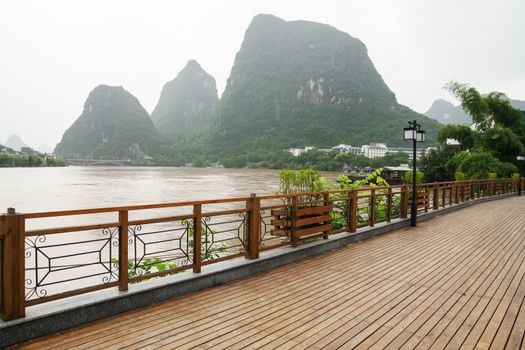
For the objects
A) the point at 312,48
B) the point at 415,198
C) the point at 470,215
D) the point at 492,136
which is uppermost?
the point at 312,48

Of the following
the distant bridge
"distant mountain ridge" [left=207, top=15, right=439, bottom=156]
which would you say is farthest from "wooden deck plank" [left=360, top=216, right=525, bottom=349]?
the distant bridge

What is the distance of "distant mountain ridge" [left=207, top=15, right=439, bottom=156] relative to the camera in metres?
130

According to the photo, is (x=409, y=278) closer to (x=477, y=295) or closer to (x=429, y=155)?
(x=477, y=295)

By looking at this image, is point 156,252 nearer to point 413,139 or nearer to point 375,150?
point 413,139

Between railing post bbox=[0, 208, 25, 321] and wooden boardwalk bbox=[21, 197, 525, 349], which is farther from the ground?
railing post bbox=[0, 208, 25, 321]

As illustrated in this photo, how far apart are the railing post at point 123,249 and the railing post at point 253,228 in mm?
1742

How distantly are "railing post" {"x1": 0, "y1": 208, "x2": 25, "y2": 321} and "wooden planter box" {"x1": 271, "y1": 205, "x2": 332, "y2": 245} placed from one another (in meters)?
3.44

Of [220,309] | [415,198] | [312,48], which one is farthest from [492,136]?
[312,48]

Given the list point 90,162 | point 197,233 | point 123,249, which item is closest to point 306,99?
point 90,162

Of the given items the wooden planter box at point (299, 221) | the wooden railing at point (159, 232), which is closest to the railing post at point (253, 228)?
the wooden railing at point (159, 232)

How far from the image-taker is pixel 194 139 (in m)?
167

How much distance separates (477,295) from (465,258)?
6.60 feet

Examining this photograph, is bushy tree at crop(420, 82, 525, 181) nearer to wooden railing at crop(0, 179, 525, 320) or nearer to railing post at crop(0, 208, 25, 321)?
wooden railing at crop(0, 179, 525, 320)

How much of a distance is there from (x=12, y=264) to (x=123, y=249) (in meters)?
0.93
